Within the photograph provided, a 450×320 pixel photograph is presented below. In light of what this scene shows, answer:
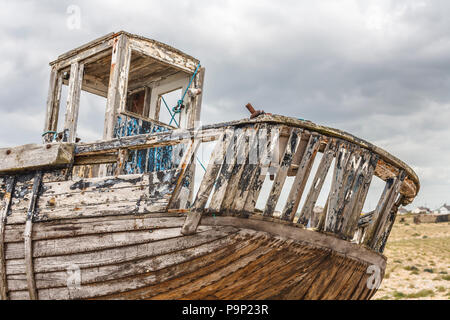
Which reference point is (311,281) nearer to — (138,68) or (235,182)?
(235,182)

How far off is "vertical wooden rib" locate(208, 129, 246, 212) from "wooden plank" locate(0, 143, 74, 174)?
1.78 meters

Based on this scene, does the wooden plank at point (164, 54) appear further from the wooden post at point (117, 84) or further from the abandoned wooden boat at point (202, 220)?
the abandoned wooden boat at point (202, 220)

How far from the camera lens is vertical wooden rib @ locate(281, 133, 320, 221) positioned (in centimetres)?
358

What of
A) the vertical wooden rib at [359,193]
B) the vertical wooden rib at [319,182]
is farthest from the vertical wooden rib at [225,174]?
the vertical wooden rib at [359,193]

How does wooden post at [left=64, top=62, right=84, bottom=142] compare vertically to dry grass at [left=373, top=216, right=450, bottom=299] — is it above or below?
above

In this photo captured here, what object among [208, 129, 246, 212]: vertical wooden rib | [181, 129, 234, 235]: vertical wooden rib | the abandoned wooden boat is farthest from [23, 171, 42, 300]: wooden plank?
[208, 129, 246, 212]: vertical wooden rib

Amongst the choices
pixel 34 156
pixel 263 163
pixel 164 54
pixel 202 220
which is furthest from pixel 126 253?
pixel 164 54

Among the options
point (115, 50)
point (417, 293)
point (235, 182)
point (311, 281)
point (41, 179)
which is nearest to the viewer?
point (235, 182)

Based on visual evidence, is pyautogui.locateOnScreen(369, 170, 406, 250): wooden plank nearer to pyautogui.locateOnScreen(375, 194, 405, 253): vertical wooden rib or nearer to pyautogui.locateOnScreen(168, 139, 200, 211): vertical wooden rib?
pyautogui.locateOnScreen(375, 194, 405, 253): vertical wooden rib

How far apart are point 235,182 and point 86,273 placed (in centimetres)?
176

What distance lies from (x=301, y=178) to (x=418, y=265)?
19.0 m

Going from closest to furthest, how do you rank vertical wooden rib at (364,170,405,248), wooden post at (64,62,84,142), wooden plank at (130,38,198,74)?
1. vertical wooden rib at (364,170,405,248)
2. wooden plank at (130,38,198,74)
3. wooden post at (64,62,84,142)
